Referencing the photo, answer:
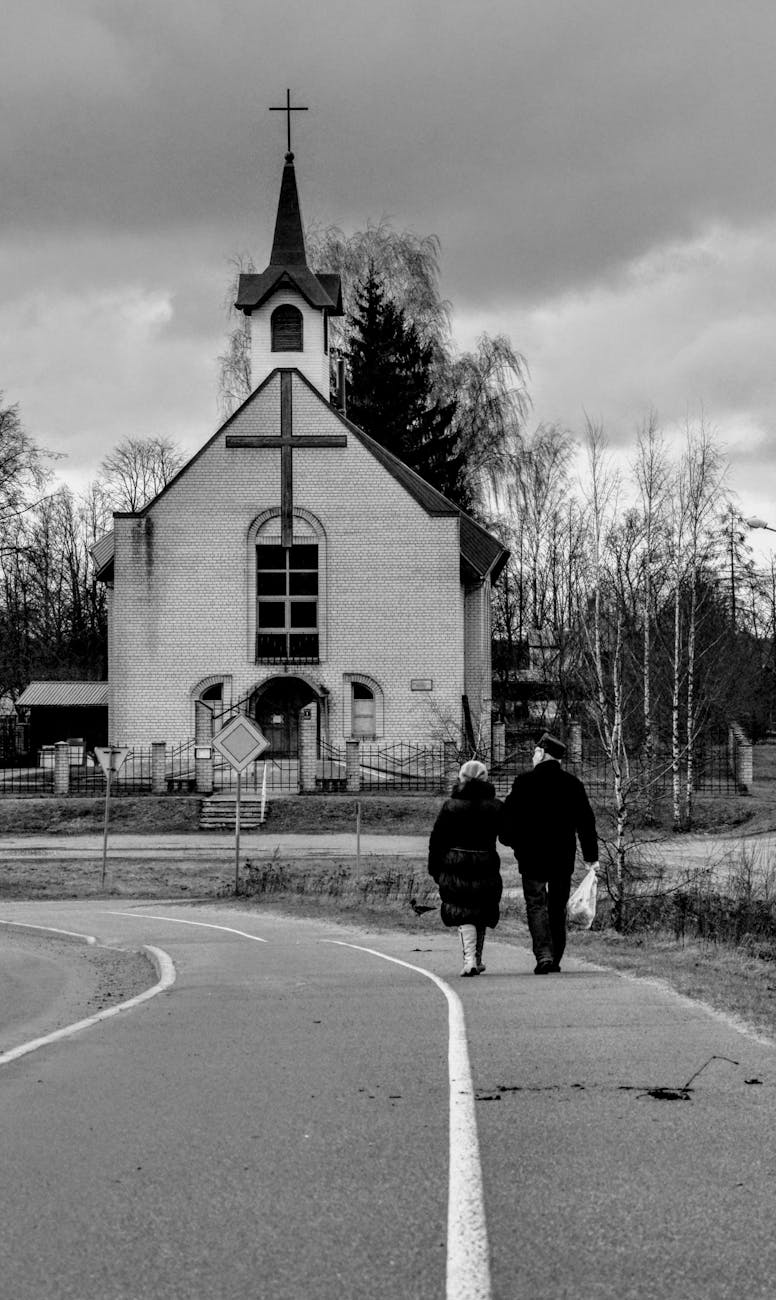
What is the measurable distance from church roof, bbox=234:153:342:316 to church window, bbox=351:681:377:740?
12.5 m

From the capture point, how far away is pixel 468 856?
11328 millimetres

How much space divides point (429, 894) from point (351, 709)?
2038cm

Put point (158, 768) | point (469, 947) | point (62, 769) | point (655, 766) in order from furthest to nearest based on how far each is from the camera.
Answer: point (158, 768) < point (62, 769) < point (655, 766) < point (469, 947)

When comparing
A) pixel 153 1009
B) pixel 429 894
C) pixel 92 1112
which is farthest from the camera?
pixel 429 894

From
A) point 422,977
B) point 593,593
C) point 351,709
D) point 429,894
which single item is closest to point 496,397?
point 351,709

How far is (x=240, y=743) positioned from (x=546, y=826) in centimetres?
1382

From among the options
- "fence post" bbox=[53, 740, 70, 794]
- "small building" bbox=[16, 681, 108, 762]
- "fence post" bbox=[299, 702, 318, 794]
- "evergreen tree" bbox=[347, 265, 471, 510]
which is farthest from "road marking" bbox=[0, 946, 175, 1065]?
"evergreen tree" bbox=[347, 265, 471, 510]

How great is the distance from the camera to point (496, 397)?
184ft

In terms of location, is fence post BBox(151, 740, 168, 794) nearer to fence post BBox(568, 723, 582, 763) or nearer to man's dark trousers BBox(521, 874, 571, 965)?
fence post BBox(568, 723, 582, 763)

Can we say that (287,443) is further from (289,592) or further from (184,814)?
(184,814)

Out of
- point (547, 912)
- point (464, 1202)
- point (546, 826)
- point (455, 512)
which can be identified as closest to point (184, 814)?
point (455, 512)

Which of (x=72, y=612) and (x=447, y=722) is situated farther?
(x=72, y=612)

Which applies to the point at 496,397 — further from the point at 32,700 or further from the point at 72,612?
Answer: the point at 72,612

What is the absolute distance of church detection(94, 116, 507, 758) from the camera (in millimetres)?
43312
